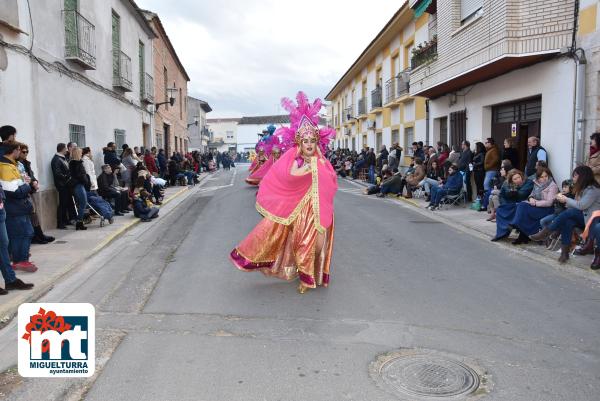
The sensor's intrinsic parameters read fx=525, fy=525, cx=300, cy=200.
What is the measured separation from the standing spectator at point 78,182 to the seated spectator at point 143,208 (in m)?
1.76

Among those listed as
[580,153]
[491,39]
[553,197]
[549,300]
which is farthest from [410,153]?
[549,300]

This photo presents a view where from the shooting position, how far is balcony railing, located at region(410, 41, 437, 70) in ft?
52.1

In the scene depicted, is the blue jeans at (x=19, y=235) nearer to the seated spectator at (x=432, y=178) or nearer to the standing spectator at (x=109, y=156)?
the standing spectator at (x=109, y=156)

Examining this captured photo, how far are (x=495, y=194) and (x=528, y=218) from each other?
9.59 feet

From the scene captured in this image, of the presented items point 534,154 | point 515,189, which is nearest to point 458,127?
point 534,154

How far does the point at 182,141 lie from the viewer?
36.2 metres

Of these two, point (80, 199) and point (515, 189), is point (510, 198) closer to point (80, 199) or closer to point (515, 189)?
point (515, 189)

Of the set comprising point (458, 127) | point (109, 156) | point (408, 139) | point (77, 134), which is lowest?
point (109, 156)

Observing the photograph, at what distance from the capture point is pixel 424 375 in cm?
365

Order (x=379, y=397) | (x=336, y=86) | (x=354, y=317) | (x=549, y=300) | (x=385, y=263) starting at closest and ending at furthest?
(x=379, y=397) < (x=354, y=317) < (x=549, y=300) < (x=385, y=263) < (x=336, y=86)

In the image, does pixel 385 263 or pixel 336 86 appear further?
pixel 336 86

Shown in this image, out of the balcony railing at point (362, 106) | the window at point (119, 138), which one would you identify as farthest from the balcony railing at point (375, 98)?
the window at point (119, 138)

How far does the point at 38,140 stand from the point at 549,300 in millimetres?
9092

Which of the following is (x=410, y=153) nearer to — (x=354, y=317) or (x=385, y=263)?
(x=385, y=263)
